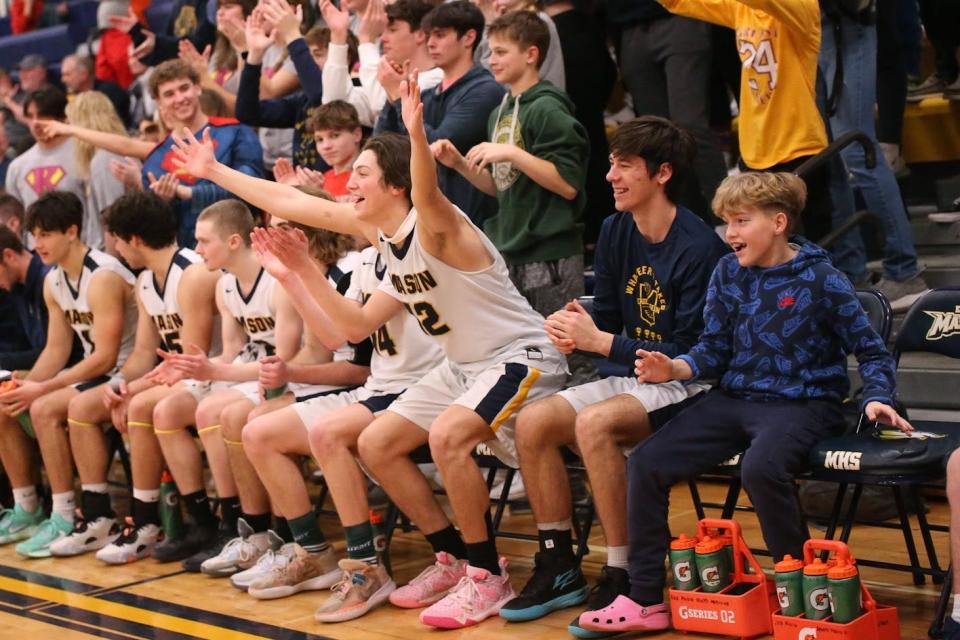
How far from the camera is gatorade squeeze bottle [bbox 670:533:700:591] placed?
14.1ft

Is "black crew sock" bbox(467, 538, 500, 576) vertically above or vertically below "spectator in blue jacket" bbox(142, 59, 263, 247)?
below

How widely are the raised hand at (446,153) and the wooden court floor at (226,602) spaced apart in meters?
1.69

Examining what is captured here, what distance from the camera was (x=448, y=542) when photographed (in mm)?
5137

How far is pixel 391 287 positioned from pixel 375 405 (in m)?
0.48

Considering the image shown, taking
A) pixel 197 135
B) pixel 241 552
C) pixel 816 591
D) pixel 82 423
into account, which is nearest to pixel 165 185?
pixel 197 135

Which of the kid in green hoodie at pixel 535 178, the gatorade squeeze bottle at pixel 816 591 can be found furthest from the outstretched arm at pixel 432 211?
the gatorade squeeze bottle at pixel 816 591

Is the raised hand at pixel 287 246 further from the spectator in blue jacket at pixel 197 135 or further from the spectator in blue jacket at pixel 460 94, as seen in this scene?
the spectator in blue jacket at pixel 197 135

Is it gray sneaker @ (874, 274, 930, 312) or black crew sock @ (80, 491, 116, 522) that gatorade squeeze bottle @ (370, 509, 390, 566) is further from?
gray sneaker @ (874, 274, 930, 312)

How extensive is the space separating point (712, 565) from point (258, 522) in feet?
7.80

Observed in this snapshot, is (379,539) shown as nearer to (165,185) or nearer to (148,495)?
(148,495)

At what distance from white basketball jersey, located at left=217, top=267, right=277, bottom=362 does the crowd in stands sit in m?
0.01

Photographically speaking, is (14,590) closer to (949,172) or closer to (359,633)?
(359,633)

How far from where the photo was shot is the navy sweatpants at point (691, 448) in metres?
4.26

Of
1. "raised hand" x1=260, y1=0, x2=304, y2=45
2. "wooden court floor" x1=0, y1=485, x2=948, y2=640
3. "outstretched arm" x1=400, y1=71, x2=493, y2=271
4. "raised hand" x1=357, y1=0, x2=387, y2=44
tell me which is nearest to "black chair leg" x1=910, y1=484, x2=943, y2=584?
"wooden court floor" x1=0, y1=485, x2=948, y2=640
